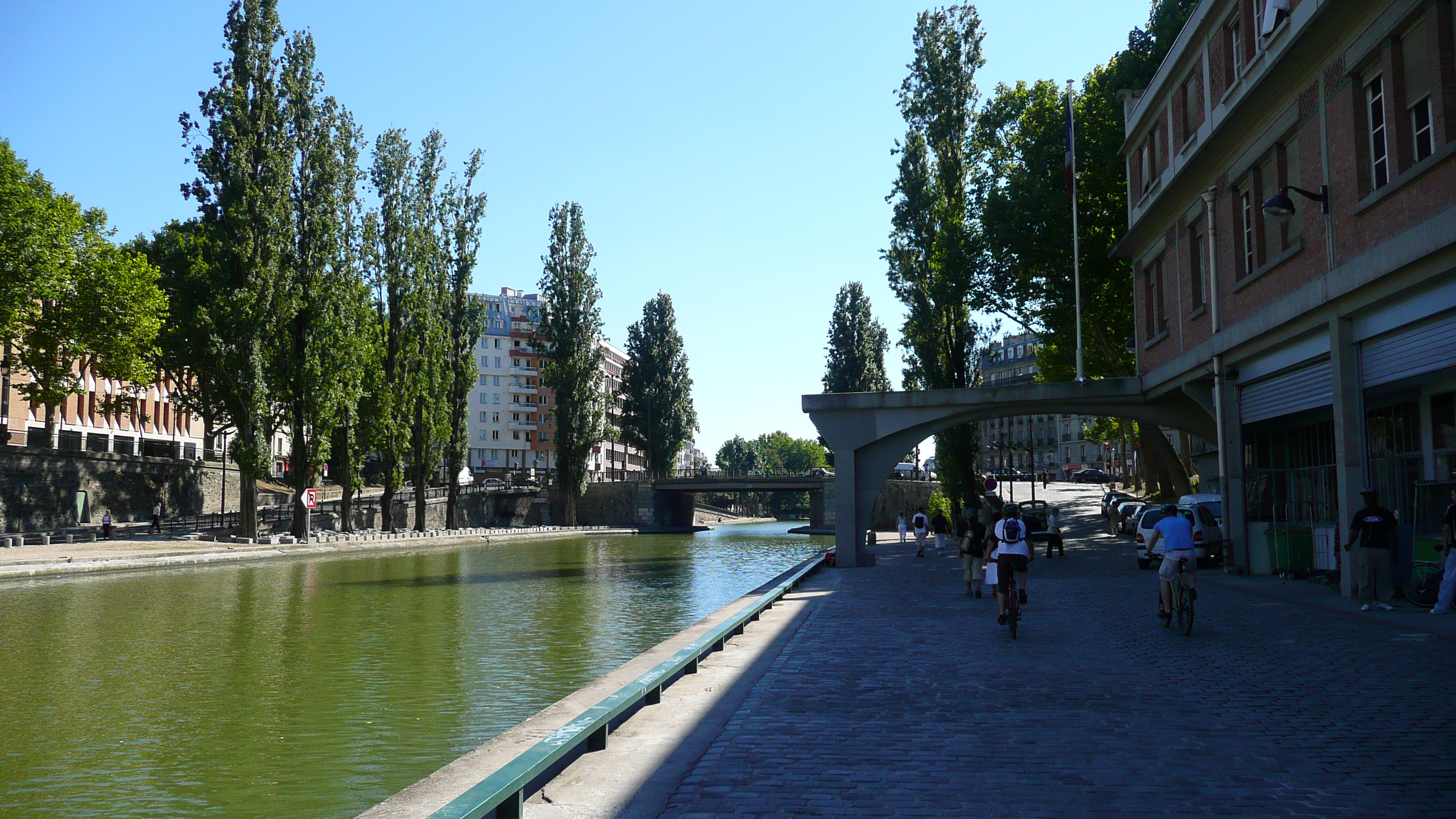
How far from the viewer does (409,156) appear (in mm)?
55406

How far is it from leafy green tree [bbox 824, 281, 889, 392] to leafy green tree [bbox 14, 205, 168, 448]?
4994 cm

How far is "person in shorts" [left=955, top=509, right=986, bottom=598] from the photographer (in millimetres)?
18578

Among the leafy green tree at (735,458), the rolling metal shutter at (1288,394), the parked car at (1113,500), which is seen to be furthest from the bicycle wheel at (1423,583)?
the leafy green tree at (735,458)

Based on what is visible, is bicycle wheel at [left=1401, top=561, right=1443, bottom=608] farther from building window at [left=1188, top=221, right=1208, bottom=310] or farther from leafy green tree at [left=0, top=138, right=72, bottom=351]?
leafy green tree at [left=0, top=138, right=72, bottom=351]

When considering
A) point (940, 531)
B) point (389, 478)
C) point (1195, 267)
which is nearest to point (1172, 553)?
point (1195, 267)

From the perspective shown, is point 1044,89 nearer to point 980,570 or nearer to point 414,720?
point 980,570

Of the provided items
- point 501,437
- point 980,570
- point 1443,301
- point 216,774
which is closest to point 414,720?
point 216,774

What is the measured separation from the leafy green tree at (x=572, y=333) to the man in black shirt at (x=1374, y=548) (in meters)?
58.6

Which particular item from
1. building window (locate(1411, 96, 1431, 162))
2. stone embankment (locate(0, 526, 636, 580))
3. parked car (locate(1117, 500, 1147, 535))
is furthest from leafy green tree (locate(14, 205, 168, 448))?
building window (locate(1411, 96, 1431, 162))

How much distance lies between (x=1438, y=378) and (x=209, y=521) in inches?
2072

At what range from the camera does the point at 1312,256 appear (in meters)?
17.5

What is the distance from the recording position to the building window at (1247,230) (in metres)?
20.7

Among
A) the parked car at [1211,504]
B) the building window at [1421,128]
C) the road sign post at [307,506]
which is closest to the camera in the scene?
the building window at [1421,128]

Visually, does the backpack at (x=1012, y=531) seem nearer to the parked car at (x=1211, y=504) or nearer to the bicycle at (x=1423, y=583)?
the bicycle at (x=1423, y=583)
